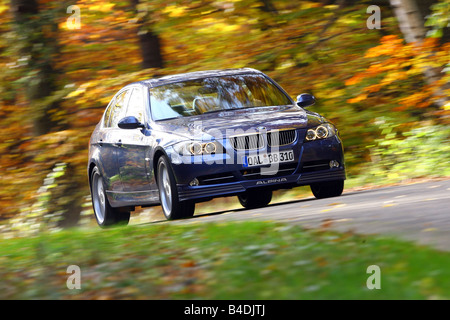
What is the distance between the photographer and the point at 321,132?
11945mm

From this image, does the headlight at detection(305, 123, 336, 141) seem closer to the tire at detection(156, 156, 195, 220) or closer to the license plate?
the license plate

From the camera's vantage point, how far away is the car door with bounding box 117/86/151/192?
12414mm

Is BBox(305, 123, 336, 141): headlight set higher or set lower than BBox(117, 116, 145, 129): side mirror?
lower

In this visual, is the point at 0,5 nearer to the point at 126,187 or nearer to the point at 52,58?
the point at 52,58

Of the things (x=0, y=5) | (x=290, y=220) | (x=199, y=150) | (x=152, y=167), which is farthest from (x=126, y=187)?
(x=0, y=5)

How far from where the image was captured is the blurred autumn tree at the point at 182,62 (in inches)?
731

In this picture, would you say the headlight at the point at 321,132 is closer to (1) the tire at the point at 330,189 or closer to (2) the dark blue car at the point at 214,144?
(2) the dark blue car at the point at 214,144

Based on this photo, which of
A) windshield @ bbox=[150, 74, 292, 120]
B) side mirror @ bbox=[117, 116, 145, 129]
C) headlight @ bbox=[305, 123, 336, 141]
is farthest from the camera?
windshield @ bbox=[150, 74, 292, 120]

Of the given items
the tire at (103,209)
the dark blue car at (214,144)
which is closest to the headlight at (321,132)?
the dark blue car at (214,144)

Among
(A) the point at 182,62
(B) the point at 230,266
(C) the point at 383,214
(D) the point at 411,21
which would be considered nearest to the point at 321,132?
(C) the point at 383,214

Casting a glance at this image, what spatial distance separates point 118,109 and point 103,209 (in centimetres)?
151

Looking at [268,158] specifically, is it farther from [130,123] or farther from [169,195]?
[130,123]

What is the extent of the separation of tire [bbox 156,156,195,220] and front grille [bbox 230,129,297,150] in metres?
0.82

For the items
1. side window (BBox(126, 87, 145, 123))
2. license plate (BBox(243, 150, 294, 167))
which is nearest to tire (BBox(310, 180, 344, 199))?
license plate (BBox(243, 150, 294, 167))
